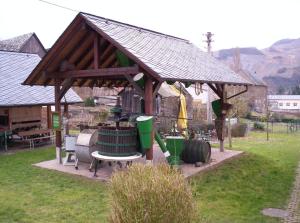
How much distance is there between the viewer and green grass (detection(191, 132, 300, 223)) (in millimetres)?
6723

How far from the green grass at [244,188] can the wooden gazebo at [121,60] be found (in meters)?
1.80

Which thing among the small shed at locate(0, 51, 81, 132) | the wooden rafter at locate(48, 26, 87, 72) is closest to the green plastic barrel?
the wooden rafter at locate(48, 26, 87, 72)

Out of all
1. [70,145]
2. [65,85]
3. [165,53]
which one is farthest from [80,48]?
[70,145]

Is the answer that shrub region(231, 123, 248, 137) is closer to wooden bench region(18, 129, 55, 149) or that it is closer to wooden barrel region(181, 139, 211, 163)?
wooden bench region(18, 129, 55, 149)

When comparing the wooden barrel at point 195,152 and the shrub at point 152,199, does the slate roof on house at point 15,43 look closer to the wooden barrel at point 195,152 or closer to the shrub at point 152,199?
the wooden barrel at point 195,152

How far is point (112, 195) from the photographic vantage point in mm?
4574

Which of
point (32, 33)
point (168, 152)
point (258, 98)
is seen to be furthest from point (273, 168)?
point (258, 98)

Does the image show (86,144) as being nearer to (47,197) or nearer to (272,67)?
(47,197)

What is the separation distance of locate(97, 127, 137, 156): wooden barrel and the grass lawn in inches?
35.9

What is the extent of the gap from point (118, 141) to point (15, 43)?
107ft

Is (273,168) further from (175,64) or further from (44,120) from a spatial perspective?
(44,120)

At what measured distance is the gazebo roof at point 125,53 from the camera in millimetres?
8680

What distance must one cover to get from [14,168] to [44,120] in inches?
460

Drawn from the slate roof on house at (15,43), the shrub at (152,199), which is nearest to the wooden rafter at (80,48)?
the shrub at (152,199)
